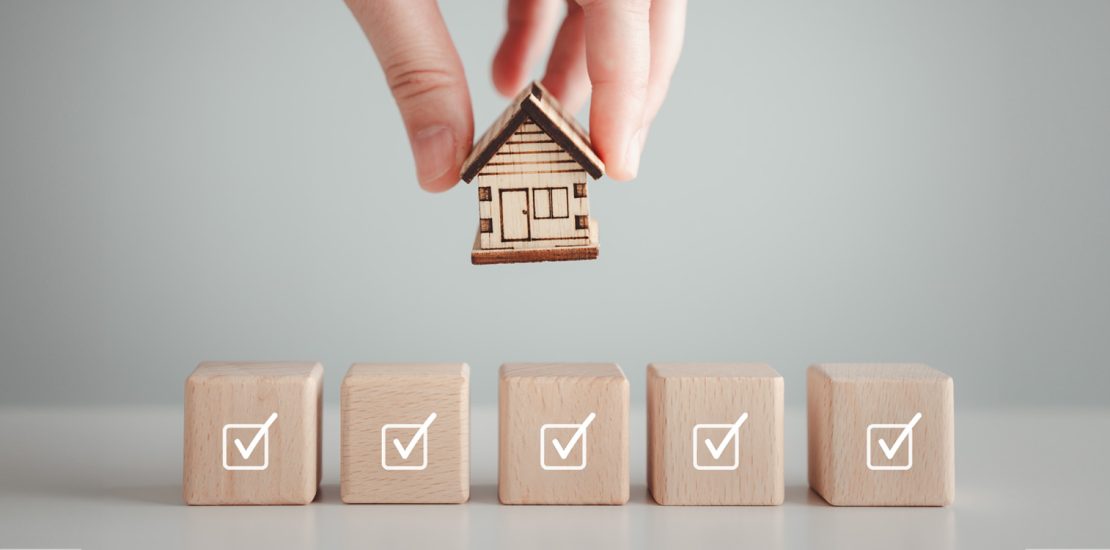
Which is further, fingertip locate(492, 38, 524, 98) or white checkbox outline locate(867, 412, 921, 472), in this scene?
fingertip locate(492, 38, 524, 98)

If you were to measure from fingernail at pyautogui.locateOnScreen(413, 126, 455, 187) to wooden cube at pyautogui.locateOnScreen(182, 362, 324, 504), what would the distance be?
279mm

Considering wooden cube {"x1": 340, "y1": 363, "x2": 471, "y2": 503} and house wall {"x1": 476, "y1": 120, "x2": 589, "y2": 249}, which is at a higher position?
house wall {"x1": 476, "y1": 120, "x2": 589, "y2": 249}

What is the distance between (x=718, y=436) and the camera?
1.55 metres

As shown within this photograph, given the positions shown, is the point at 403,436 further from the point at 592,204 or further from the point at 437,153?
the point at 592,204

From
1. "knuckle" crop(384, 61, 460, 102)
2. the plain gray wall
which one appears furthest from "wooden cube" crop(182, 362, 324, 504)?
the plain gray wall

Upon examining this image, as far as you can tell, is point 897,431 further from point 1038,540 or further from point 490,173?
point 490,173

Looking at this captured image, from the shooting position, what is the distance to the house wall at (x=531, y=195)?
4.95 feet

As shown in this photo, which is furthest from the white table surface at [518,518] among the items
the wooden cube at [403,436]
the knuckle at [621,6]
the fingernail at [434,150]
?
the knuckle at [621,6]

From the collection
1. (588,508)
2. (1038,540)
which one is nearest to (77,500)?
(588,508)

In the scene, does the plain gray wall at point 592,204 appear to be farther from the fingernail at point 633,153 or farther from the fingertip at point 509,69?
the fingernail at point 633,153

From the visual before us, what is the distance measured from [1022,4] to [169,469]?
6.28 feet

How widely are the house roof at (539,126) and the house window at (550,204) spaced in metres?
0.04

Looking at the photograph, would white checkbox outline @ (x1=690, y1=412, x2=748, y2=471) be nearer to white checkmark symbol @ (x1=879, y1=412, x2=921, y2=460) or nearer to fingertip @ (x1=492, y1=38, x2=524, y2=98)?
white checkmark symbol @ (x1=879, y1=412, x2=921, y2=460)

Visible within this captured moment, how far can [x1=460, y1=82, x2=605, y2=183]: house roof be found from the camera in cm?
148
